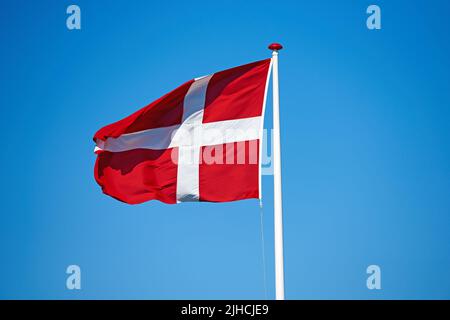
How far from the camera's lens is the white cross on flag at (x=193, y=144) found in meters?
16.8

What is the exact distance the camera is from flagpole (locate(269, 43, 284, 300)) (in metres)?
15.0

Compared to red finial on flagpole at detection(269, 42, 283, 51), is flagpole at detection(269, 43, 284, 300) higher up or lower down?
lower down

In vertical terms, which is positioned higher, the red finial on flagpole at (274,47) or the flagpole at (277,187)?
the red finial on flagpole at (274,47)

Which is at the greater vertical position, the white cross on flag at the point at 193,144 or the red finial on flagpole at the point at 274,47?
the red finial on flagpole at the point at 274,47

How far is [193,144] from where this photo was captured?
58.5 ft

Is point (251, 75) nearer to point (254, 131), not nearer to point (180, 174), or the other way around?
point (254, 131)

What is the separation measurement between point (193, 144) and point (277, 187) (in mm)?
3235

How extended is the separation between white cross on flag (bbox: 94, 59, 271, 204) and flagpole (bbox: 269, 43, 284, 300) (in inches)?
18.1

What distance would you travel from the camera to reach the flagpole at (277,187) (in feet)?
49.1

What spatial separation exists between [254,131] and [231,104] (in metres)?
1.19

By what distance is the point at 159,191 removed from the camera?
17953 millimetres

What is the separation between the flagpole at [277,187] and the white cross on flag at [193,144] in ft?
1.51

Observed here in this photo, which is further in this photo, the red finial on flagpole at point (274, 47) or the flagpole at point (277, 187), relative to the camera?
the red finial on flagpole at point (274, 47)
